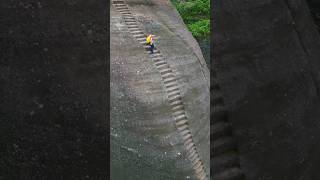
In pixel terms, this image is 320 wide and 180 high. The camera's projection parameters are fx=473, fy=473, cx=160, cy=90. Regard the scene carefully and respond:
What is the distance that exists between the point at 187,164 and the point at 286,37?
A: 0.51 metres

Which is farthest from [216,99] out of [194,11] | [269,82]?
[194,11]

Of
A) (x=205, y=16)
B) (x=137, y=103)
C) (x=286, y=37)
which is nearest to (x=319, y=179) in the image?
(x=286, y=37)

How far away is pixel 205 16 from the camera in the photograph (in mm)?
8219

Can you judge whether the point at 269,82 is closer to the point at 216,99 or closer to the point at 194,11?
the point at 216,99

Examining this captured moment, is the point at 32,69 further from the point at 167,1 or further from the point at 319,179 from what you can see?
the point at 319,179

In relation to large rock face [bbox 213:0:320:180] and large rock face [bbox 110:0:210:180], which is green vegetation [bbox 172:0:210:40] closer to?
large rock face [bbox 213:0:320:180]

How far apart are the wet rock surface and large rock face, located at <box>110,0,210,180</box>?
0.06 m

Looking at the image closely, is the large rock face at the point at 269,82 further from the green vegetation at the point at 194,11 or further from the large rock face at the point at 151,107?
the green vegetation at the point at 194,11

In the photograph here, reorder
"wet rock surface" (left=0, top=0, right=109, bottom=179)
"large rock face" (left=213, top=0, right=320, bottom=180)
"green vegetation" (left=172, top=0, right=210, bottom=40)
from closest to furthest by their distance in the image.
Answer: "wet rock surface" (left=0, top=0, right=109, bottom=179)
"large rock face" (left=213, top=0, right=320, bottom=180)
"green vegetation" (left=172, top=0, right=210, bottom=40)

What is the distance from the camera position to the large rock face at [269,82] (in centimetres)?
142

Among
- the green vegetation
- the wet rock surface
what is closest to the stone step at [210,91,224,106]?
the wet rock surface

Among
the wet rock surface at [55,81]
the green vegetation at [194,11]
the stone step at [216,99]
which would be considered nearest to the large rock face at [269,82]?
the stone step at [216,99]

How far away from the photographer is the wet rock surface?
125 cm

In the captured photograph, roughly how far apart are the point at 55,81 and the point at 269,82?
65cm
